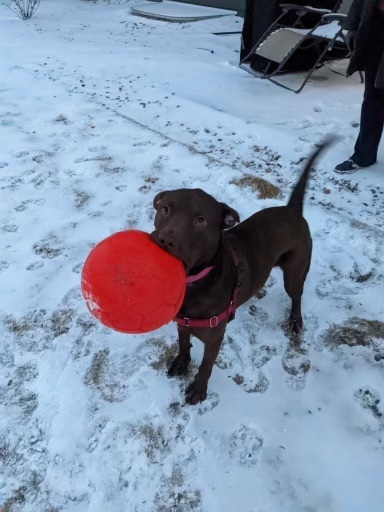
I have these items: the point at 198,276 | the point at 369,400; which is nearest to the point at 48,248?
the point at 198,276

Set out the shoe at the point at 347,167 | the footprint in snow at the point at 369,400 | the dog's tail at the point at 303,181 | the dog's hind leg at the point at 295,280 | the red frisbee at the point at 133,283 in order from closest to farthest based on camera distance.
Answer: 1. the red frisbee at the point at 133,283
2. the footprint in snow at the point at 369,400
3. the dog's tail at the point at 303,181
4. the dog's hind leg at the point at 295,280
5. the shoe at the point at 347,167

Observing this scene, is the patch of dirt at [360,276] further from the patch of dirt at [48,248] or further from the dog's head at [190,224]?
the patch of dirt at [48,248]

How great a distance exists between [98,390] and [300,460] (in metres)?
1.02

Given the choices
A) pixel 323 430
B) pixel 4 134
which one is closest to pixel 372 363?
pixel 323 430

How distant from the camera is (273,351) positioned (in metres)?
2.43

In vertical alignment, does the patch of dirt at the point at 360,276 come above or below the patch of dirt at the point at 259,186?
below

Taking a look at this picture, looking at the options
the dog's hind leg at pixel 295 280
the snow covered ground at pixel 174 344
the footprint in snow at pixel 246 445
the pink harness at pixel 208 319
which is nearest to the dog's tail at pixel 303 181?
the dog's hind leg at pixel 295 280

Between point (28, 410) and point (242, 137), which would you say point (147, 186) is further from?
point (28, 410)

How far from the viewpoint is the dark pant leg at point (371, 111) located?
3.38m

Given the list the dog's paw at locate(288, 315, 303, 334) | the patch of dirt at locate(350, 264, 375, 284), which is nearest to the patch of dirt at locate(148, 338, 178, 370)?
the dog's paw at locate(288, 315, 303, 334)

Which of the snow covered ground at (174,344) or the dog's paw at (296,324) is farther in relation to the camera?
the dog's paw at (296,324)

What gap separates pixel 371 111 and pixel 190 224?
267 centimetres

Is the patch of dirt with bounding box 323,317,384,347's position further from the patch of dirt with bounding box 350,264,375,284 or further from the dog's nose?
the dog's nose

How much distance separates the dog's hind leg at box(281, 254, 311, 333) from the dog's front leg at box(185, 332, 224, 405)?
1.92 ft
